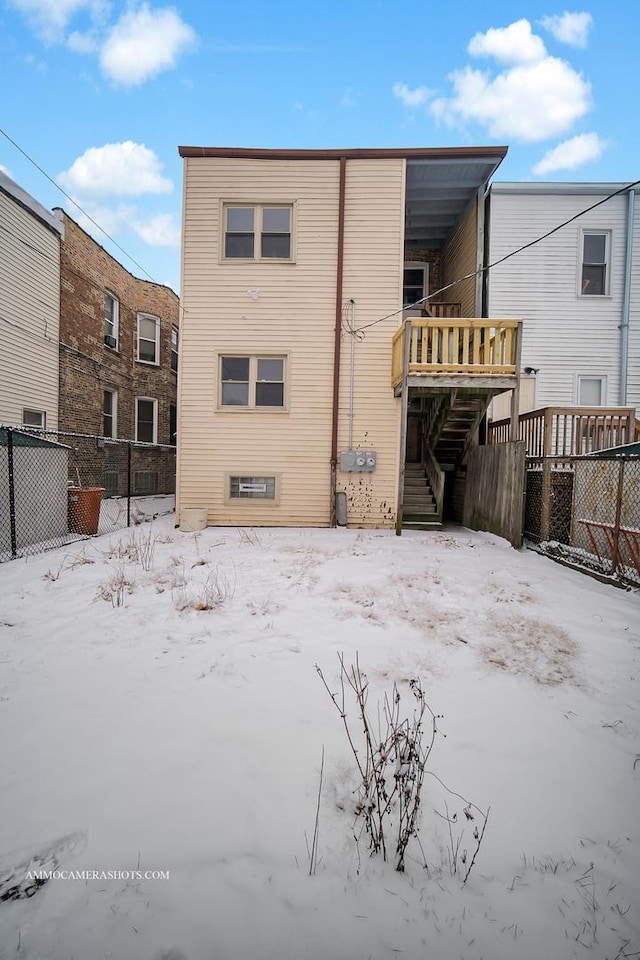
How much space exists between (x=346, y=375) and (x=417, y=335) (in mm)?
1806

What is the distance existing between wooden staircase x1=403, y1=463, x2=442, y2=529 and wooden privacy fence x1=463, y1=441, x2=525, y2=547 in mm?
855

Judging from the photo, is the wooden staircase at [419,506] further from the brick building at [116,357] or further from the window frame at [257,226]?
the brick building at [116,357]

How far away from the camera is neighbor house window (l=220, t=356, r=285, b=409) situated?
395 inches

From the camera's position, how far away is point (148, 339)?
56.7ft

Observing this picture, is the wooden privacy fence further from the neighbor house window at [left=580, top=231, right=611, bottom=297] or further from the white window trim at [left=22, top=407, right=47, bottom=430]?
the white window trim at [left=22, top=407, right=47, bottom=430]

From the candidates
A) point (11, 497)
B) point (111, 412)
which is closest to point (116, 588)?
point (11, 497)

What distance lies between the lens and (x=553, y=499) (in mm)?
7977

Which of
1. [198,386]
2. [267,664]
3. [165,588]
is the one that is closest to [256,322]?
[198,386]

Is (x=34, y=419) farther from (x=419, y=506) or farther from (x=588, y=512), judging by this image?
(x=588, y=512)

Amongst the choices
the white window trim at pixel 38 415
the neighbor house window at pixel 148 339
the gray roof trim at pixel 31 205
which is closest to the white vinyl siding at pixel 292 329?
the gray roof trim at pixel 31 205

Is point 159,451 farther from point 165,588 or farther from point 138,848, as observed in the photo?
point 138,848

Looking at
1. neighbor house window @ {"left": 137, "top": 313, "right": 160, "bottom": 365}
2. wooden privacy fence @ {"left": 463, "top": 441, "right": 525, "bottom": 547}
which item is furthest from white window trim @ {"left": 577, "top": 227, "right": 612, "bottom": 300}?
neighbor house window @ {"left": 137, "top": 313, "right": 160, "bottom": 365}

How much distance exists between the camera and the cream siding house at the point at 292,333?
9805 millimetres

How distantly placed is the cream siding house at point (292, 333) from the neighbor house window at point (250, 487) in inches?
0.9
